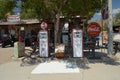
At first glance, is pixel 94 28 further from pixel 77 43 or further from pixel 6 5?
pixel 6 5

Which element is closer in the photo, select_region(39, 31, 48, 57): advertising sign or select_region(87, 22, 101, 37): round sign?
select_region(87, 22, 101, 37): round sign

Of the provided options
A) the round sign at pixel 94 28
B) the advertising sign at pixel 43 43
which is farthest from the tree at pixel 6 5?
the round sign at pixel 94 28

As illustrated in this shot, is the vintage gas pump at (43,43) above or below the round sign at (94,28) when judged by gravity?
below

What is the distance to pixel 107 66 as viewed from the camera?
12359mm

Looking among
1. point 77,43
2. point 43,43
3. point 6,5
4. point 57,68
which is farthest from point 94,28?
point 6,5

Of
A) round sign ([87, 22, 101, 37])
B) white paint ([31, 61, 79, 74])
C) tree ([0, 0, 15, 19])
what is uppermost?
tree ([0, 0, 15, 19])

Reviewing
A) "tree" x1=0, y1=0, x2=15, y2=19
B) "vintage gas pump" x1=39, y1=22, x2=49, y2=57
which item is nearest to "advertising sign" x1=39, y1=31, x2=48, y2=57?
"vintage gas pump" x1=39, y1=22, x2=49, y2=57

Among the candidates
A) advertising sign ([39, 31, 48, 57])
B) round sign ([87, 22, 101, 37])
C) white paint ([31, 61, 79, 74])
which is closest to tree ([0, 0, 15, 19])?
advertising sign ([39, 31, 48, 57])

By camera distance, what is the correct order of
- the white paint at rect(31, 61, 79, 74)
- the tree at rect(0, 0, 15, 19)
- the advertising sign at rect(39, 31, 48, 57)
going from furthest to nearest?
1. the advertising sign at rect(39, 31, 48, 57)
2. the tree at rect(0, 0, 15, 19)
3. the white paint at rect(31, 61, 79, 74)

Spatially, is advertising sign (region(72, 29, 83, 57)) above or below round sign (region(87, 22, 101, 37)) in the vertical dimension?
below

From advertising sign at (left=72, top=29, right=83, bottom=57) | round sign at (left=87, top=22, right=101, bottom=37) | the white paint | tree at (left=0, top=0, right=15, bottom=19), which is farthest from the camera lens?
tree at (left=0, top=0, right=15, bottom=19)

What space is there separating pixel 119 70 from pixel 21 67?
4.55 metres

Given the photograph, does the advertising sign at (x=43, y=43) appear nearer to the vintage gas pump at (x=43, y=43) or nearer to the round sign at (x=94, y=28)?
the vintage gas pump at (x=43, y=43)

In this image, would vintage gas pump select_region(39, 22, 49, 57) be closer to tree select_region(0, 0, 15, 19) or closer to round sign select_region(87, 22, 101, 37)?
tree select_region(0, 0, 15, 19)
